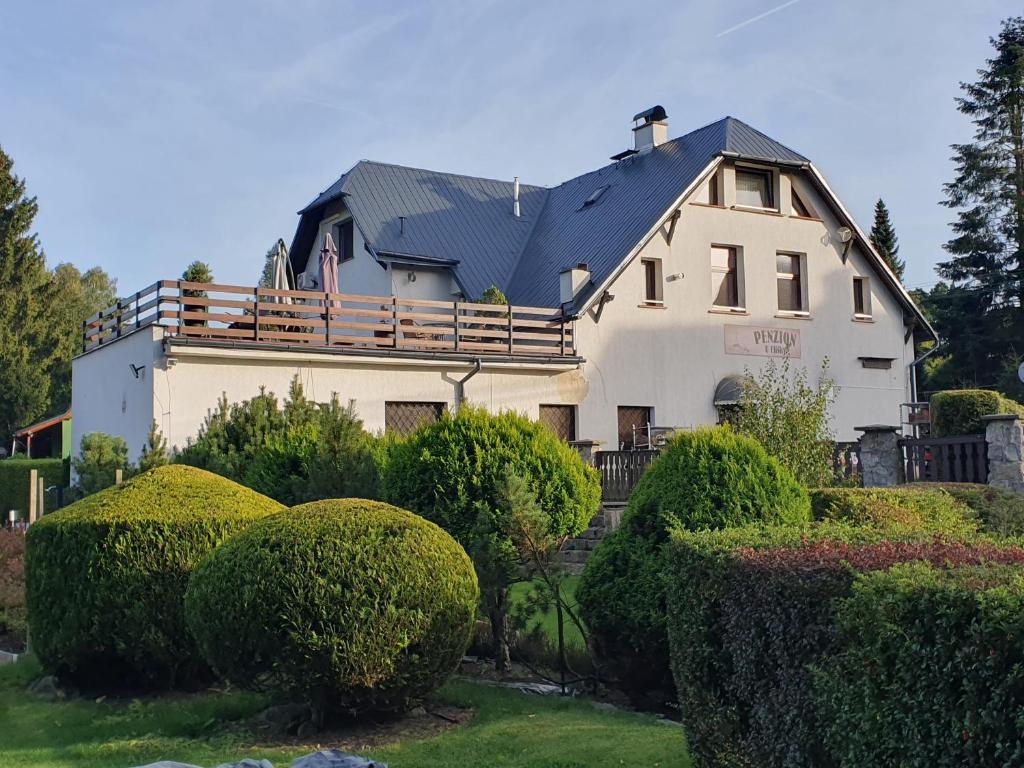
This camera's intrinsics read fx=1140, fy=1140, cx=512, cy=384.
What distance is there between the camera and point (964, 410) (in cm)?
2088

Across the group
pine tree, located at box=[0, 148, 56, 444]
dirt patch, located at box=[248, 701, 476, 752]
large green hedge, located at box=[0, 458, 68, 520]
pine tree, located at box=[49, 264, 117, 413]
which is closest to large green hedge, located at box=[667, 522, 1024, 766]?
dirt patch, located at box=[248, 701, 476, 752]

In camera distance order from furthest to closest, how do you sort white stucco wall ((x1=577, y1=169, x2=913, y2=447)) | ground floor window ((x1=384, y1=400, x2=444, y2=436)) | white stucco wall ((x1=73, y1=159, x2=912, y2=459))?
white stucco wall ((x1=577, y1=169, x2=913, y2=447))
ground floor window ((x1=384, y1=400, x2=444, y2=436))
white stucco wall ((x1=73, y1=159, x2=912, y2=459))

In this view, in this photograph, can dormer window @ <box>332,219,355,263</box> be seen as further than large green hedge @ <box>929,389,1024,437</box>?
Yes

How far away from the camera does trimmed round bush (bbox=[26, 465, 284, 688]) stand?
34.3ft

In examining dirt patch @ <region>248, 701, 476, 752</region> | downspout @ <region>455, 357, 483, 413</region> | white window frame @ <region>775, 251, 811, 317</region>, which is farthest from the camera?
white window frame @ <region>775, 251, 811, 317</region>

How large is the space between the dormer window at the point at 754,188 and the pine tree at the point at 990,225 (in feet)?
67.8

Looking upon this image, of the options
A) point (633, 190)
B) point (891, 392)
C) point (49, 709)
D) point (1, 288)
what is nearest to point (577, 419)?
point (633, 190)

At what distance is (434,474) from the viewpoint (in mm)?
12500

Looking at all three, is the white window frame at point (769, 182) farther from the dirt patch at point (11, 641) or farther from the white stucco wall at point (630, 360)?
the dirt patch at point (11, 641)

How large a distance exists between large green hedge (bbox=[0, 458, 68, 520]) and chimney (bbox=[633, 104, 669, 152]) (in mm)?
19302

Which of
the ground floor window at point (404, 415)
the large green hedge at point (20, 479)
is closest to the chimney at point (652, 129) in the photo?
the ground floor window at point (404, 415)

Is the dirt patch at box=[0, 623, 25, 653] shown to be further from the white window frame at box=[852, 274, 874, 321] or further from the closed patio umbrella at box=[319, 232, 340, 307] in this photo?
the white window frame at box=[852, 274, 874, 321]

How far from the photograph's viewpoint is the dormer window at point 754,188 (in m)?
29.3

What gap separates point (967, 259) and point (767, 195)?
69.8ft
